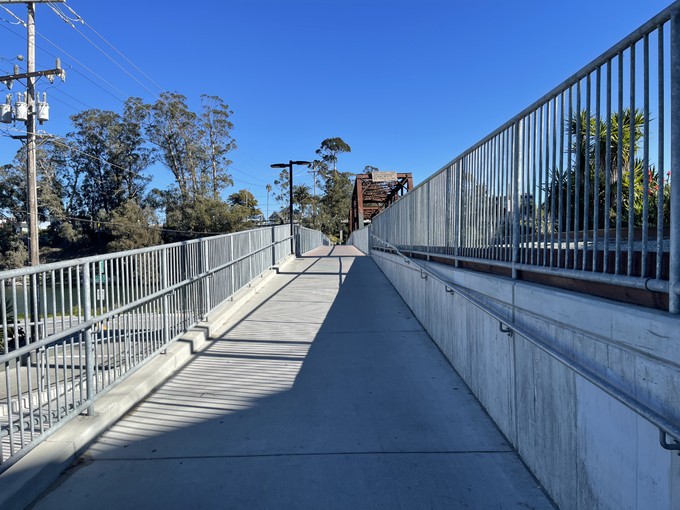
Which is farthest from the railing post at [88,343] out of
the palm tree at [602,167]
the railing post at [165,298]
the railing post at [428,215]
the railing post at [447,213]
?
the railing post at [428,215]

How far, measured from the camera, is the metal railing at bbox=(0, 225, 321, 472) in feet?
10.8

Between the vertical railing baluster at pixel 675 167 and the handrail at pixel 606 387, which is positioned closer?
the handrail at pixel 606 387

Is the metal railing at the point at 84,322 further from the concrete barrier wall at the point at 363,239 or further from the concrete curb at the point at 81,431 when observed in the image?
the concrete barrier wall at the point at 363,239

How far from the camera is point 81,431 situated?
3.68 metres

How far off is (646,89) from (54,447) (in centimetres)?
417

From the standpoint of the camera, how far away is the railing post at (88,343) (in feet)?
13.1

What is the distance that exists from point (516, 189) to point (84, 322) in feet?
12.1

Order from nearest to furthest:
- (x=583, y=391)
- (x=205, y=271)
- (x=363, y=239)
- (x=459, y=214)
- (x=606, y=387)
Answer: (x=606, y=387) < (x=583, y=391) < (x=459, y=214) < (x=205, y=271) < (x=363, y=239)

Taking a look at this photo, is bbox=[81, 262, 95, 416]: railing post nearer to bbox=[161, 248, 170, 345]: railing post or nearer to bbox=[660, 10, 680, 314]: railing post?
Result: bbox=[161, 248, 170, 345]: railing post

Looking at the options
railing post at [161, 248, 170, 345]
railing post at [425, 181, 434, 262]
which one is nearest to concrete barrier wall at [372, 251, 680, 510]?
railing post at [425, 181, 434, 262]

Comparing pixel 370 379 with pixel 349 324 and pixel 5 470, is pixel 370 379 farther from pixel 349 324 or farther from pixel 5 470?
pixel 5 470

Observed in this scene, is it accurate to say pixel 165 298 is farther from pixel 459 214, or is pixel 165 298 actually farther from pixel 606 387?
pixel 606 387

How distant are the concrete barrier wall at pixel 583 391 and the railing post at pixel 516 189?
0.71ft

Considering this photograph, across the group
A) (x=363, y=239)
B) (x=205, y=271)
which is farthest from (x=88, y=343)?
(x=363, y=239)
